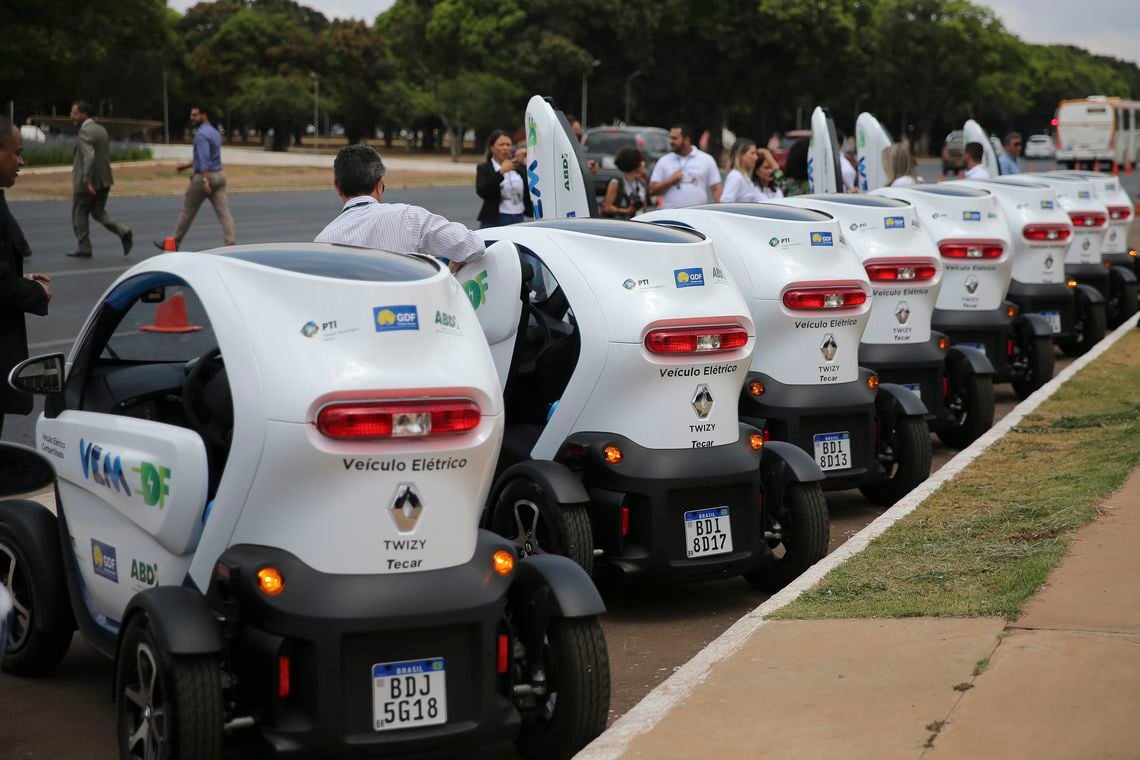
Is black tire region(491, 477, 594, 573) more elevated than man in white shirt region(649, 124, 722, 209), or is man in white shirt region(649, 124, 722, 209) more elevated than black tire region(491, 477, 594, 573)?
man in white shirt region(649, 124, 722, 209)

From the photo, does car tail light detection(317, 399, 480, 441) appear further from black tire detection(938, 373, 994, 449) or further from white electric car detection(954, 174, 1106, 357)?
white electric car detection(954, 174, 1106, 357)

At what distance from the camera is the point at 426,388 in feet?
14.7

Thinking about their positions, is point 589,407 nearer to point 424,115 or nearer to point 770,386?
point 770,386

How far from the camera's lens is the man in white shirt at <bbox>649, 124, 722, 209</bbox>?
15.2 m

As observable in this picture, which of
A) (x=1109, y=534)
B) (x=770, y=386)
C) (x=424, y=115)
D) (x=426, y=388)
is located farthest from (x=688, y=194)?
(x=424, y=115)

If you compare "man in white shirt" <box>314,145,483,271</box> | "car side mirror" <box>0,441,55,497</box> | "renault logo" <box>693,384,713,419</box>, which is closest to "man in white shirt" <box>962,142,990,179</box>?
"renault logo" <box>693,384,713,419</box>

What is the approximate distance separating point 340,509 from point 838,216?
610 cm

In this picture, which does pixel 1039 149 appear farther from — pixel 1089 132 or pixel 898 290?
pixel 898 290

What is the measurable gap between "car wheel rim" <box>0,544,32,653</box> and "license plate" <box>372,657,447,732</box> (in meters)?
1.84

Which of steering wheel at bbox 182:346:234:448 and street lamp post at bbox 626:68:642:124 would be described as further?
street lamp post at bbox 626:68:642:124

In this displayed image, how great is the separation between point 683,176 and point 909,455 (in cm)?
693

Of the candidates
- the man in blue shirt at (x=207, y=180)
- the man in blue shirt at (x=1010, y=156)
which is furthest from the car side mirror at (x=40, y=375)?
the man in blue shirt at (x=1010, y=156)

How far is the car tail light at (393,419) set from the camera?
435cm

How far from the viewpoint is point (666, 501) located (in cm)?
651
